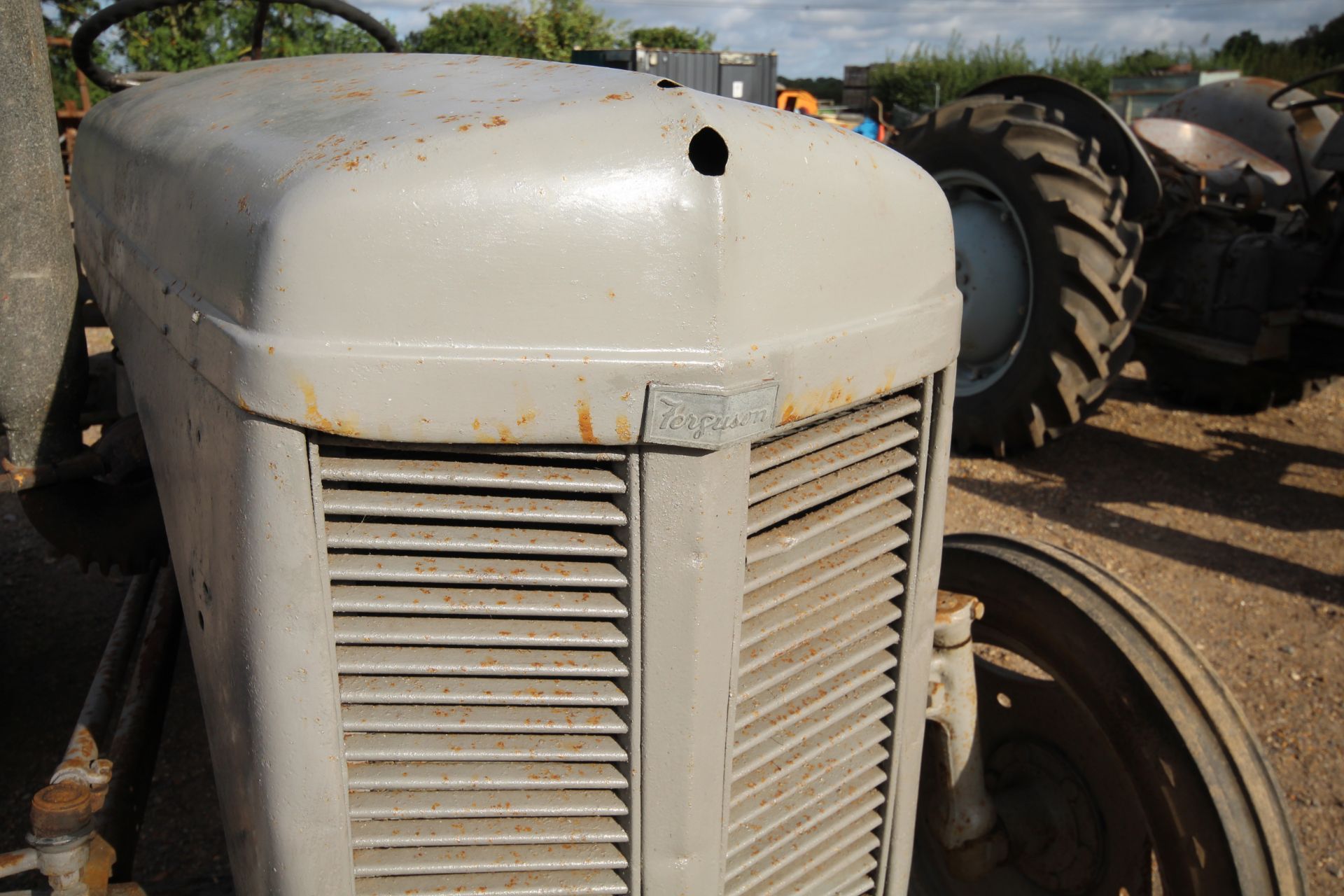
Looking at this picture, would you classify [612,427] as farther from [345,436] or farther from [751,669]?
[751,669]

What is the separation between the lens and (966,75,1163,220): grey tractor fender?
471 centimetres

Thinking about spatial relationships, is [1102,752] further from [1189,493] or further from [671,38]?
[671,38]

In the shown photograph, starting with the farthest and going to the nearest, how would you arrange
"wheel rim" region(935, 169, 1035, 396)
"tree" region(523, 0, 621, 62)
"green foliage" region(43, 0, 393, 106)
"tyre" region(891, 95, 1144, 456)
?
"tree" region(523, 0, 621, 62)
"green foliage" region(43, 0, 393, 106)
"wheel rim" region(935, 169, 1035, 396)
"tyre" region(891, 95, 1144, 456)

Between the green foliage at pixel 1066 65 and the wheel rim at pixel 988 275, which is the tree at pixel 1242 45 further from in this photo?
the wheel rim at pixel 988 275

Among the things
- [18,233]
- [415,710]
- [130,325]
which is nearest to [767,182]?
[415,710]

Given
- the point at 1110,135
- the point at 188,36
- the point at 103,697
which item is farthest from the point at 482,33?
the point at 103,697

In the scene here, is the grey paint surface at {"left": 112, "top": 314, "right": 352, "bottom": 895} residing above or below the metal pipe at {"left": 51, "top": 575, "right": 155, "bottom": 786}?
above

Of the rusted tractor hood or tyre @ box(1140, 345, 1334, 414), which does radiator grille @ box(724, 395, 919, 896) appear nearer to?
the rusted tractor hood

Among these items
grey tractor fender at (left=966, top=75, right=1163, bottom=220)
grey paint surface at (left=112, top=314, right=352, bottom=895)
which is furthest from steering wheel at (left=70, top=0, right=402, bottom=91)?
grey tractor fender at (left=966, top=75, right=1163, bottom=220)

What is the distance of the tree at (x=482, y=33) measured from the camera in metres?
17.1

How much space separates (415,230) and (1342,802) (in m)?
2.70

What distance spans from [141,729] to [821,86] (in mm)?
36758

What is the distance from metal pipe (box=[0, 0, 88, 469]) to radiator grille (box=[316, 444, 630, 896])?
1.04 m

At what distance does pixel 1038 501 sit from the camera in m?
4.52
